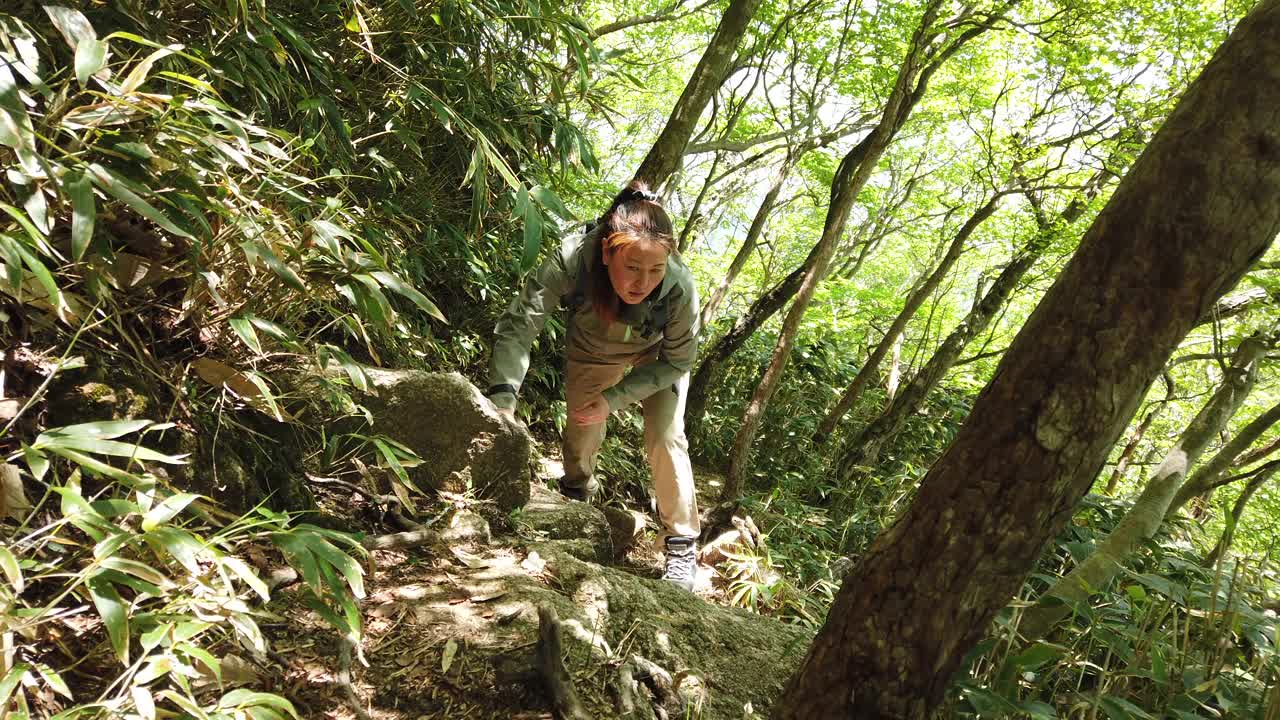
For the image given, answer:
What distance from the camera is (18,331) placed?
66.4 inches

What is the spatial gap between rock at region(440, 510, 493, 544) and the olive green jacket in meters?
0.50

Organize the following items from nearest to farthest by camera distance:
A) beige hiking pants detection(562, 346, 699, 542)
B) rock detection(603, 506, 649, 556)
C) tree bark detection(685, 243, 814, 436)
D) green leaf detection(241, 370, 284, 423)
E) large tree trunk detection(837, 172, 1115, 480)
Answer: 1. green leaf detection(241, 370, 284, 423)
2. beige hiking pants detection(562, 346, 699, 542)
3. rock detection(603, 506, 649, 556)
4. large tree trunk detection(837, 172, 1115, 480)
5. tree bark detection(685, 243, 814, 436)

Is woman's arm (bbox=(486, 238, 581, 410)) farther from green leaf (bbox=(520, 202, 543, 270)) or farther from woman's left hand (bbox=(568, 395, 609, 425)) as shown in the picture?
woman's left hand (bbox=(568, 395, 609, 425))

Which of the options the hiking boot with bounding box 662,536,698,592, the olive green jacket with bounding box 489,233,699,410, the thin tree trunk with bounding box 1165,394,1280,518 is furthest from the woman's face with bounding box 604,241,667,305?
the thin tree trunk with bounding box 1165,394,1280,518

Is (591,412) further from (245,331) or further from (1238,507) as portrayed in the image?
(1238,507)

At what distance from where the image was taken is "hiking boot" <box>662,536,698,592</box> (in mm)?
3621

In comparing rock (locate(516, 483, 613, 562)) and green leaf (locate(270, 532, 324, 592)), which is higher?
green leaf (locate(270, 532, 324, 592))

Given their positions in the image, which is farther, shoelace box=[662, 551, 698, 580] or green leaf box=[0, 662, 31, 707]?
shoelace box=[662, 551, 698, 580]

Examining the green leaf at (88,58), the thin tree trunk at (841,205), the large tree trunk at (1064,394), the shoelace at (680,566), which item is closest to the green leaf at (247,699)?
the large tree trunk at (1064,394)

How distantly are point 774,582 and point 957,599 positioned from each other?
9.51 ft

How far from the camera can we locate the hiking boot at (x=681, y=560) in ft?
11.9

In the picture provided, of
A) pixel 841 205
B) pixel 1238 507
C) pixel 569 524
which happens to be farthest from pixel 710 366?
pixel 1238 507

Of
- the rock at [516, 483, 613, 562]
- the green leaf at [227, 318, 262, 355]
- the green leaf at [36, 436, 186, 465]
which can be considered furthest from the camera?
the rock at [516, 483, 613, 562]

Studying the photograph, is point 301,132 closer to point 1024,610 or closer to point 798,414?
point 1024,610
